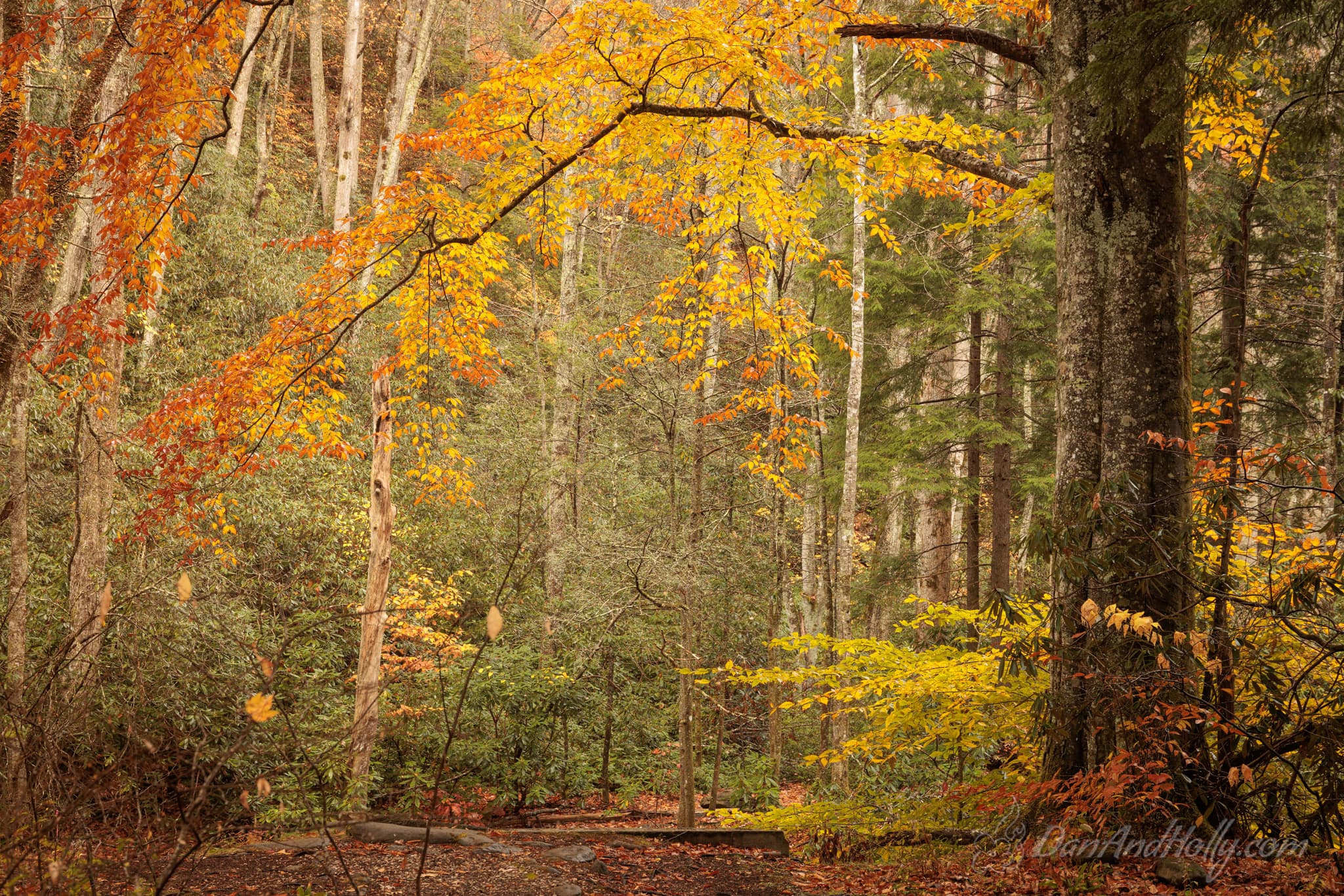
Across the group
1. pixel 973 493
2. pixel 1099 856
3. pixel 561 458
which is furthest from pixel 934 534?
pixel 1099 856

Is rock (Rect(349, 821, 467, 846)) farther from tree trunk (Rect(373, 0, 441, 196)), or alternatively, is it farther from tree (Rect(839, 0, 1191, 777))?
tree trunk (Rect(373, 0, 441, 196))

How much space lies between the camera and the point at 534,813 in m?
10.4

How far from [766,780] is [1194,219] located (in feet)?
30.4

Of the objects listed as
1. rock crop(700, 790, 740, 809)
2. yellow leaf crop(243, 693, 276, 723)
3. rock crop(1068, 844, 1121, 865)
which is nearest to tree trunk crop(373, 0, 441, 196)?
rock crop(700, 790, 740, 809)

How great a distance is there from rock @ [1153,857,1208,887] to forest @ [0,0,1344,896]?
0.04 metres

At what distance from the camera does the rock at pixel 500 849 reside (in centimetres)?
571

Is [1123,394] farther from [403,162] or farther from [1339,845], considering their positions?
[403,162]

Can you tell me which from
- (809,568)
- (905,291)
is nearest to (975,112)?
(905,291)

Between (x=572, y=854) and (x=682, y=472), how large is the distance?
346 inches

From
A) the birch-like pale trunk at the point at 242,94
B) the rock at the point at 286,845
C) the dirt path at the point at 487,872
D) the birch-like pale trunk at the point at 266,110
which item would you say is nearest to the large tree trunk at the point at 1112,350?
the dirt path at the point at 487,872

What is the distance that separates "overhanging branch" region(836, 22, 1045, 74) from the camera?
5.25 metres

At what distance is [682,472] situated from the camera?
46.7 feet

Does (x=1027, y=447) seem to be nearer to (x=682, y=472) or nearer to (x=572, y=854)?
(x=682, y=472)

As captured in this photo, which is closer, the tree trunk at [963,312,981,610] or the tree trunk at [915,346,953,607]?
the tree trunk at [963,312,981,610]
